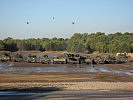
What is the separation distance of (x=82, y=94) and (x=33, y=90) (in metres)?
3.98

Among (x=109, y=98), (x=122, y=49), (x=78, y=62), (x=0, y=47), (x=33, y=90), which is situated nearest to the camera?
(x=109, y=98)

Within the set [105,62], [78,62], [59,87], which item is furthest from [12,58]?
[59,87]

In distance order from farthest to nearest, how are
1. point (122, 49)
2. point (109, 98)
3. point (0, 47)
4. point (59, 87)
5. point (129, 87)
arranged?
point (0, 47), point (122, 49), point (129, 87), point (59, 87), point (109, 98)

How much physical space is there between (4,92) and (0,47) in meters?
140

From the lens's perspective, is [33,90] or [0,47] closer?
[33,90]

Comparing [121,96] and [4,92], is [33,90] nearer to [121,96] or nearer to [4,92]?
[4,92]

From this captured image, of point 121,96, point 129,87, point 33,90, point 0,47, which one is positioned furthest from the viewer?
point 0,47

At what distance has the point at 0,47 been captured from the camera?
16200cm

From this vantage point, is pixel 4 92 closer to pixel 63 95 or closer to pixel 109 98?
pixel 63 95

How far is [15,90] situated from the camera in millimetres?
25750

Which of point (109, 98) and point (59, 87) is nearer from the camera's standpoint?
point (109, 98)

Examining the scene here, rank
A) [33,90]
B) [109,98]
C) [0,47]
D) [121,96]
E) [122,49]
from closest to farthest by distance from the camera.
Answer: [109,98], [121,96], [33,90], [122,49], [0,47]

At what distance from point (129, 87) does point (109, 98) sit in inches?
311

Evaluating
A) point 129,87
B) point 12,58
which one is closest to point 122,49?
point 12,58
